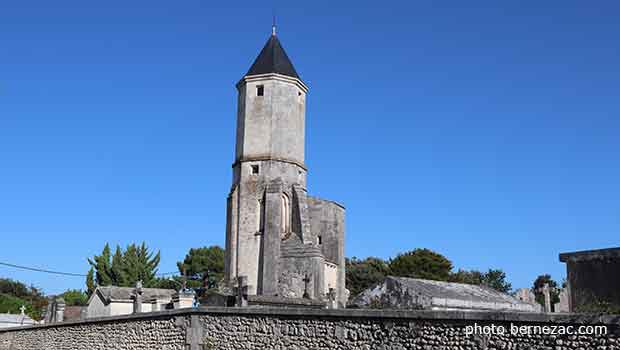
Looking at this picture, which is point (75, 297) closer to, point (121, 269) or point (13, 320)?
point (121, 269)

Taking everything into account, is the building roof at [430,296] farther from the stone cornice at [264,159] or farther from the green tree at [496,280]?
the green tree at [496,280]

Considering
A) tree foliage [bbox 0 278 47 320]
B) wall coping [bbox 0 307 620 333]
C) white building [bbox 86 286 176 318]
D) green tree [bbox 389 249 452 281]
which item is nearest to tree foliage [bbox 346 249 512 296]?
green tree [bbox 389 249 452 281]

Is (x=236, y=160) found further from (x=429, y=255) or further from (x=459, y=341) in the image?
(x=429, y=255)

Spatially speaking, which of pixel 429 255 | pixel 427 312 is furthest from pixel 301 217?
pixel 429 255

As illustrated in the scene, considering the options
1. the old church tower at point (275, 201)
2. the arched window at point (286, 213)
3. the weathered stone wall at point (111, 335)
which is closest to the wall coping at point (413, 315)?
the weathered stone wall at point (111, 335)

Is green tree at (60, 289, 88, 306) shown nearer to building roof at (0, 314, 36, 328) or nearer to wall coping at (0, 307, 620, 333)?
building roof at (0, 314, 36, 328)

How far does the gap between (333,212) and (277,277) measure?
244 inches

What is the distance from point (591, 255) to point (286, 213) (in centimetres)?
2055

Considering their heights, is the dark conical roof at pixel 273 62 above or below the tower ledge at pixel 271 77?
above

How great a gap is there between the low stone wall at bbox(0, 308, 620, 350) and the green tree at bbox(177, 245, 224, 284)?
4374cm

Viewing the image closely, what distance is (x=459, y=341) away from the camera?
9.21 metres

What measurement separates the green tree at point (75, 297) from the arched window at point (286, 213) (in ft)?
94.6

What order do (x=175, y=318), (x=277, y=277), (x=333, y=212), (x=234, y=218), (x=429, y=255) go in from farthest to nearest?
(x=429, y=255), (x=333, y=212), (x=234, y=218), (x=277, y=277), (x=175, y=318)

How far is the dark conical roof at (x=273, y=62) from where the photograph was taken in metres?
30.8
